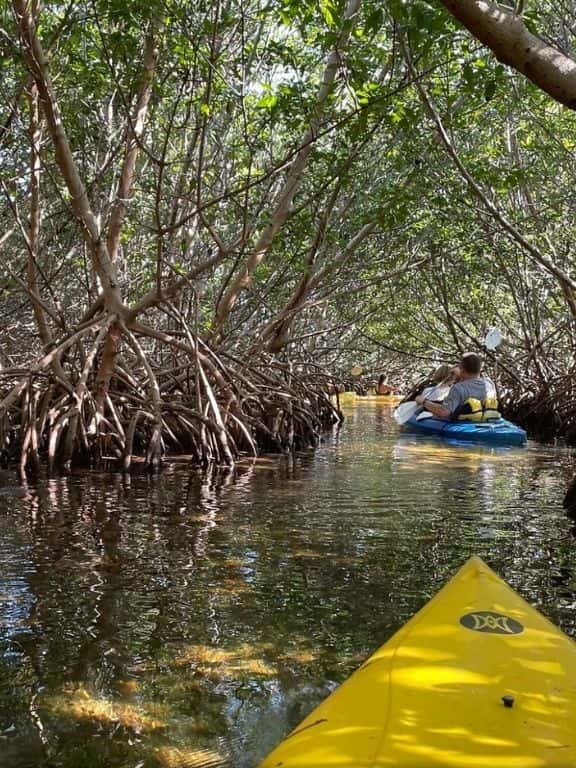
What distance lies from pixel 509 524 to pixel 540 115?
5.63 metres

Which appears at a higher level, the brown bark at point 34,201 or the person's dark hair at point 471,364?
the brown bark at point 34,201

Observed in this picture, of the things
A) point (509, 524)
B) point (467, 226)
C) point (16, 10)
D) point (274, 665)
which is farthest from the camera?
point (467, 226)

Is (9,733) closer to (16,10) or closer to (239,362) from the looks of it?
(16,10)

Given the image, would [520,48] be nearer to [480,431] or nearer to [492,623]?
[492,623]

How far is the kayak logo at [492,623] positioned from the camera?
218cm

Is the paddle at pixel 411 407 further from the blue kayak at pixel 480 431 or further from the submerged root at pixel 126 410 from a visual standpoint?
the submerged root at pixel 126 410

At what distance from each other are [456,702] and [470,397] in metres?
8.75

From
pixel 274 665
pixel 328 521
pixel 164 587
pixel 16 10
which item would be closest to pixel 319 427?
pixel 328 521

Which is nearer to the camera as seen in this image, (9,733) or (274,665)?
(9,733)

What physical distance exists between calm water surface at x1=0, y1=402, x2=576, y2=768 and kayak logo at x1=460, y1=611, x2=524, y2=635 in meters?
0.57

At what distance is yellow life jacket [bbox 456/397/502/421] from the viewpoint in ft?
33.3

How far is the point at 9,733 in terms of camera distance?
222 cm

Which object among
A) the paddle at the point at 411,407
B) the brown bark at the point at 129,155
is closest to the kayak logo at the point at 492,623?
the brown bark at the point at 129,155

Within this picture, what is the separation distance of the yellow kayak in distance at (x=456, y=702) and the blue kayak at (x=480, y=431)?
753 centimetres
